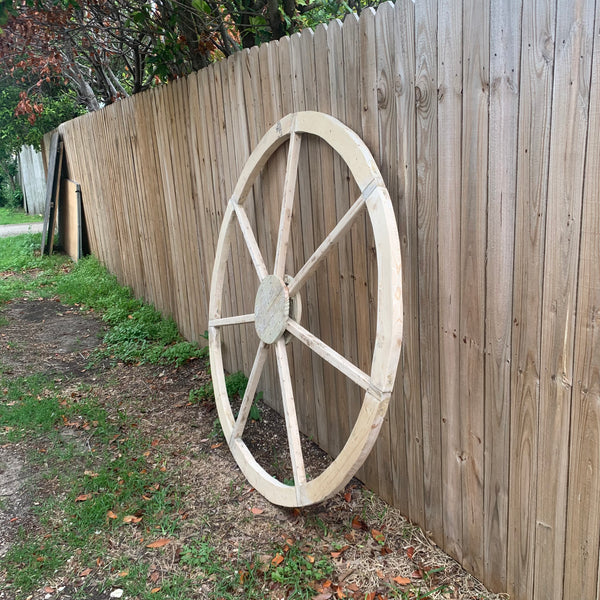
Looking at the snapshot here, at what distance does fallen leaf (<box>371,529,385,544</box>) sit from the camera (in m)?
2.61

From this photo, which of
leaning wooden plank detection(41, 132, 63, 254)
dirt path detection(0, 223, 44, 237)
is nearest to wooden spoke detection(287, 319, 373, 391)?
leaning wooden plank detection(41, 132, 63, 254)

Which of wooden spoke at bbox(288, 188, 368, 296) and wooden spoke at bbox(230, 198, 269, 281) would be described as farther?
wooden spoke at bbox(230, 198, 269, 281)

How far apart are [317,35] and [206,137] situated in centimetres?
168

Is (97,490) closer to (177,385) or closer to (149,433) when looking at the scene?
(149,433)

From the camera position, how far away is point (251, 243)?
3.35m

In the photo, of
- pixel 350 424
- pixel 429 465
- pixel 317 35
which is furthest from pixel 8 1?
pixel 429 465

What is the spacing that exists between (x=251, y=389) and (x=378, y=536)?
1066 mm

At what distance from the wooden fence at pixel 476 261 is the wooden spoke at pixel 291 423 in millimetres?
336

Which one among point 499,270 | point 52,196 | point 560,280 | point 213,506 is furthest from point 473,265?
point 52,196

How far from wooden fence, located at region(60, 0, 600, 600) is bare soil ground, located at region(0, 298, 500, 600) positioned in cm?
13

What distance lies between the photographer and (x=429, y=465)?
2518mm

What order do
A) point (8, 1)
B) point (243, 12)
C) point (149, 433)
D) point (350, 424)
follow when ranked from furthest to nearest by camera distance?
1. point (243, 12)
2. point (149, 433)
3. point (350, 424)
4. point (8, 1)

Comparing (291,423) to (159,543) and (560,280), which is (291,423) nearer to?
(159,543)

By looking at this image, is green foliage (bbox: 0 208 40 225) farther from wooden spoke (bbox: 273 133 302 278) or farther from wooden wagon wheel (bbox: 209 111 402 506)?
wooden spoke (bbox: 273 133 302 278)
